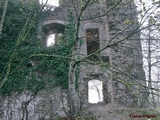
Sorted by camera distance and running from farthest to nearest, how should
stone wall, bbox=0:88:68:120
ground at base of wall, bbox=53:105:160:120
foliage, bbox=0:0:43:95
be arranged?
1. foliage, bbox=0:0:43:95
2. stone wall, bbox=0:88:68:120
3. ground at base of wall, bbox=53:105:160:120

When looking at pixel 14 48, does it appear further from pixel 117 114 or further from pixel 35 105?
pixel 117 114

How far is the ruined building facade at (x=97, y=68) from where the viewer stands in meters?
7.86

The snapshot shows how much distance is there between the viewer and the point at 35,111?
7914 mm

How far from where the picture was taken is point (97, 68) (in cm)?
906

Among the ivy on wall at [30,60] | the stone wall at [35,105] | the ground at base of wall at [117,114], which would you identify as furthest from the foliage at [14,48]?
the ground at base of wall at [117,114]

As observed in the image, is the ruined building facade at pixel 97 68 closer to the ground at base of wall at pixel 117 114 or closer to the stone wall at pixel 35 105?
the stone wall at pixel 35 105

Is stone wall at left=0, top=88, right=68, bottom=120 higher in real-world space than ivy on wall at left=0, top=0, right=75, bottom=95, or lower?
lower

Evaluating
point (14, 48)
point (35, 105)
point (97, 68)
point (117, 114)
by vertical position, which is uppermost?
point (14, 48)

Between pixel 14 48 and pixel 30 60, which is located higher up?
pixel 14 48

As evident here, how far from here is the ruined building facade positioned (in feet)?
25.8

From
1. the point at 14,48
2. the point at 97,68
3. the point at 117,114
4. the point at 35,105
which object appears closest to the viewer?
the point at 117,114

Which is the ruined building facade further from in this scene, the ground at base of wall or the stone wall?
the ground at base of wall

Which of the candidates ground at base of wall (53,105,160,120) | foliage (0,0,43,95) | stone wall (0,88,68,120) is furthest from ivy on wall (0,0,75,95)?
ground at base of wall (53,105,160,120)

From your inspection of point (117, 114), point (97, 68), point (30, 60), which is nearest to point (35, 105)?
point (30, 60)
